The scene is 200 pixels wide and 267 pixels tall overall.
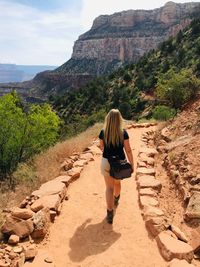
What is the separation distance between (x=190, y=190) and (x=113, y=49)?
17356 centimetres

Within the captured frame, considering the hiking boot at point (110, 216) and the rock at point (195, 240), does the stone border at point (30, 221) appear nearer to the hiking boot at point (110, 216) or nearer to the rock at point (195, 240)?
the hiking boot at point (110, 216)

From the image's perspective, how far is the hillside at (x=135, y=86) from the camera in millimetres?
43375

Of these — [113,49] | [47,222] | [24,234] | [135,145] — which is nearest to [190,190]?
[47,222]

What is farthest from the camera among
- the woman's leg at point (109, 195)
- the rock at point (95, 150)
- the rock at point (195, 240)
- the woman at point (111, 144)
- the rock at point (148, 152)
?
the rock at point (95, 150)

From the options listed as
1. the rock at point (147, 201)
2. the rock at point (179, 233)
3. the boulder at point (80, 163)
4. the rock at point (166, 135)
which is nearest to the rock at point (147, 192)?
the rock at point (147, 201)

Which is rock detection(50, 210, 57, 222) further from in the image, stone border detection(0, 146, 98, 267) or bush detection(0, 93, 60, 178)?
bush detection(0, 93, 60, 178)

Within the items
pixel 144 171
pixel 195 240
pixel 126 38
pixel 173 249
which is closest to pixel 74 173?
pixel 144 171

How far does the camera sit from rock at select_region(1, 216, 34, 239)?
5.98 m

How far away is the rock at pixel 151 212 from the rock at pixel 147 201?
0.22 metres

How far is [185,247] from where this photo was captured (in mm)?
5648

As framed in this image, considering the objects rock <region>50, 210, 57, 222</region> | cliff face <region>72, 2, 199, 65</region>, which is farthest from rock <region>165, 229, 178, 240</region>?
cliff face <region>72, 2, 199, 65</region>

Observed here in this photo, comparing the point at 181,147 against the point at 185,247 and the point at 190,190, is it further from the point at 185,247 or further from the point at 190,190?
the point at 185,247

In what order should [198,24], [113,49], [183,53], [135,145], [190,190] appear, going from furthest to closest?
1. [113,49]
2. [198,24]
3. [183,53]
4. [135,145]
5. [190,190]

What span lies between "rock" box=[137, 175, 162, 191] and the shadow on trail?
1.84 metres
